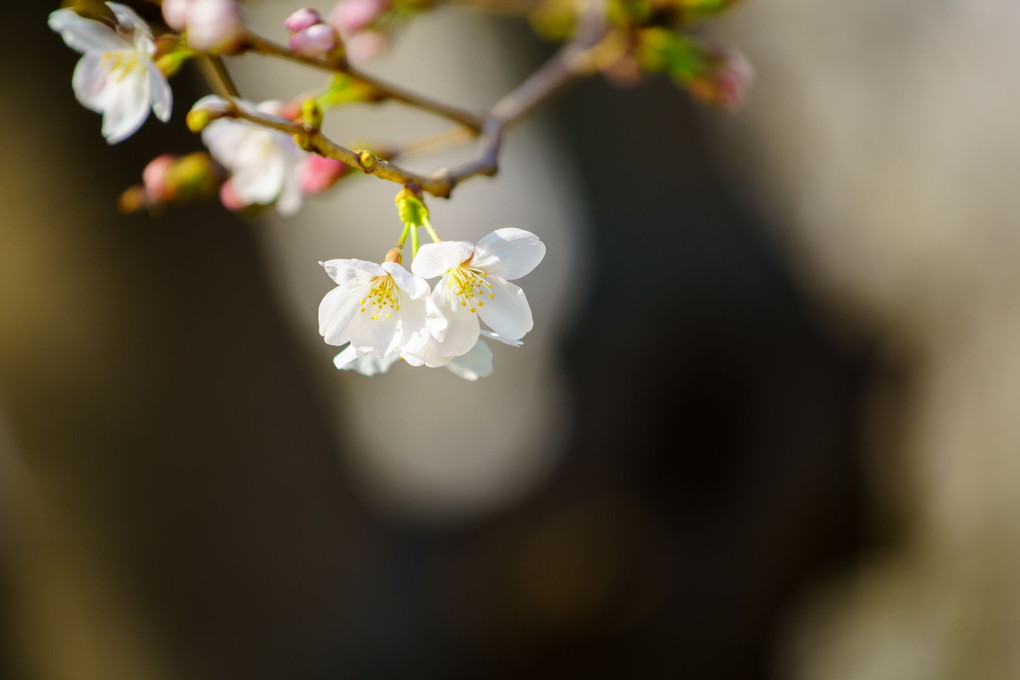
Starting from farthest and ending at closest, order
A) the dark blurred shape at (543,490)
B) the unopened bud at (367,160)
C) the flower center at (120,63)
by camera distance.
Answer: the dark blurred shape at (543,490), the flower center at (120,63), the unopened bud at (367,160)

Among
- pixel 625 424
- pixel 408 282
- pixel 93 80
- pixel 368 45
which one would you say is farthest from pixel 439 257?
pixel 625 424

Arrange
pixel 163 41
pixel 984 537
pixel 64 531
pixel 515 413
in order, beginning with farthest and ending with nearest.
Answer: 1. pixel 515 413
2. pixel 984 537
3. pixel 64 531
4. pixel 163 41

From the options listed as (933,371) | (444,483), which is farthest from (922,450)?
(444,483)

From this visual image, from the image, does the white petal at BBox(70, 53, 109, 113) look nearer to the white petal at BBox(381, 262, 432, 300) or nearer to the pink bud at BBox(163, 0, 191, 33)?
the pink bud at BBox(163, 0, 191, 33)

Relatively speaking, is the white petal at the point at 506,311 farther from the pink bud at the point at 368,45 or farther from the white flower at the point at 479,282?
the pink bud at the point at 368,45

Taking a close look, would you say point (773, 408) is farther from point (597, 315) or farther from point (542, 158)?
point (542, 158)

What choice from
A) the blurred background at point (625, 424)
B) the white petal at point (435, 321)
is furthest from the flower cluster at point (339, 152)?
the blurred background at point (625, 424)

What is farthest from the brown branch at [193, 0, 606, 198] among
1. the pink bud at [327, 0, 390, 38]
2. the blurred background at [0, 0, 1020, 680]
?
the blurred background at [0, 0, 1020, 680]

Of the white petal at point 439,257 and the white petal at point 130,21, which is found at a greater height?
the white petal at point 130,21

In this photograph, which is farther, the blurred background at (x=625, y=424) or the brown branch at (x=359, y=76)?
the blurred background at (x=625, y=424)
